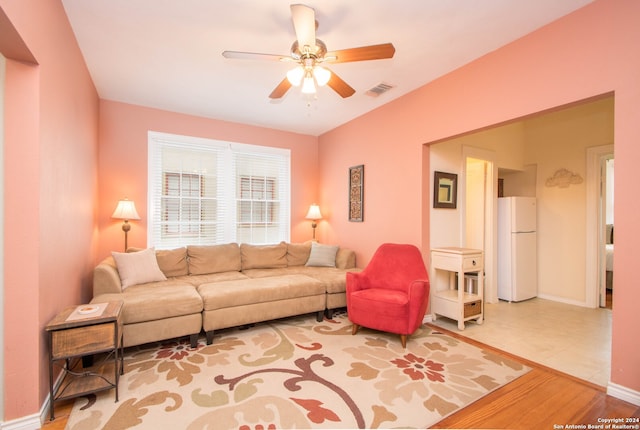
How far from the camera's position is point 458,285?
11.2 feet

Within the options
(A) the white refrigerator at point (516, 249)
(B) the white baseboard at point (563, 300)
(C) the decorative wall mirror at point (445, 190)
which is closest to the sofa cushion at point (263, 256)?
(C) the decorative wall mirror at point (445, 190)

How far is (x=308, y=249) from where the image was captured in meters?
4.70

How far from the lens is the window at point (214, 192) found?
14.0ft

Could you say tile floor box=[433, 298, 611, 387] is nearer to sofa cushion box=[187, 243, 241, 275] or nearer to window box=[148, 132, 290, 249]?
sofa cushion box=[187, 243, 241, 275]

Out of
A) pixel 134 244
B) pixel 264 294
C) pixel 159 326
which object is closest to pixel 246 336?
pixel 264 294

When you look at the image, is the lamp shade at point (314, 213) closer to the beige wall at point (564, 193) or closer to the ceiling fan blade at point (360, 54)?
the ceiling fan blade at point (360, 54)

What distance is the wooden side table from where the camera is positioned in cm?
185

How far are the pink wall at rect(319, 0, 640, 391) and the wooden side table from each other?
3060 millimetres

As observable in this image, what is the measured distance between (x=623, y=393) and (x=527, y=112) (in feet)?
7.00

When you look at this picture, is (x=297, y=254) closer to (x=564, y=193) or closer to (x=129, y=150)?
(x=129, y=150)

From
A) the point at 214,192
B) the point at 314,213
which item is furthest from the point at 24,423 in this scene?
the point at 314,213

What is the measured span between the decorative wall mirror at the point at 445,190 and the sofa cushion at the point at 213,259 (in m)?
2.76

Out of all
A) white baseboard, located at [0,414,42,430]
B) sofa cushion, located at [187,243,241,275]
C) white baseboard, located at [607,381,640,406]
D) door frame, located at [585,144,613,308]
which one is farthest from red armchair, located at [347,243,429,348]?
door frame, located at [585,144,613,308]

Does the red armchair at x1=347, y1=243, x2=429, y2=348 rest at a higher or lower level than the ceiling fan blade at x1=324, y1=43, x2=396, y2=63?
lower
